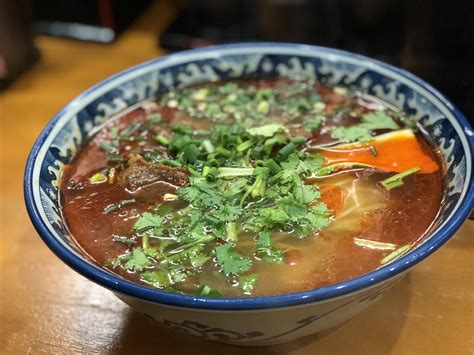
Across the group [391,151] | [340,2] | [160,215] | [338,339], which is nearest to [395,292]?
[338,339]

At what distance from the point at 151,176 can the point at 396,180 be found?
51 centimetres

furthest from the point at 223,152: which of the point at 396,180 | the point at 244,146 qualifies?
the point at 396,180

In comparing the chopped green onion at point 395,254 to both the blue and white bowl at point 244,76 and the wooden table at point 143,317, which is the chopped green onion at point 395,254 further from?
the wooden table at point 143,317

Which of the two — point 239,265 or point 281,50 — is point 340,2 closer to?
point 281,50

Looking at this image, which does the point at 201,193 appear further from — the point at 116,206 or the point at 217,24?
the point at 217,24

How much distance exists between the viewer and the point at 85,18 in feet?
7.61

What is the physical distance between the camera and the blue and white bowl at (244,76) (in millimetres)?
849

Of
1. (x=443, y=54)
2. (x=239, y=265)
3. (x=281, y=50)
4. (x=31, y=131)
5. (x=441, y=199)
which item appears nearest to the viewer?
Answer: (x=239, y=265)

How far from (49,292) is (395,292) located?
0.74 m

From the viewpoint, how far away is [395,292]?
1.20 m

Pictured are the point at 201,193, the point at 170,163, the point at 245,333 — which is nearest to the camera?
the point at 245,333

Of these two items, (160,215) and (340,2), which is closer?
(160,215)

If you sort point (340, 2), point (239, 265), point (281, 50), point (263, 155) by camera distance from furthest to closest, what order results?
point (340, 2), point (281, 50), point (263, 155), point (239, 265)

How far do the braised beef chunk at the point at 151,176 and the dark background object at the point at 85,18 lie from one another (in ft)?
3.89
